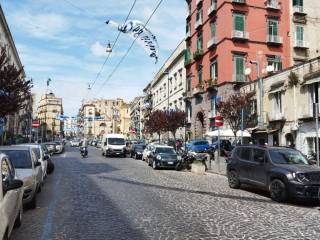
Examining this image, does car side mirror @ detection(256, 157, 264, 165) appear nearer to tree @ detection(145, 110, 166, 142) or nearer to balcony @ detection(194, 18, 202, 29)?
tree @ detection(145, 110, 166, 142)

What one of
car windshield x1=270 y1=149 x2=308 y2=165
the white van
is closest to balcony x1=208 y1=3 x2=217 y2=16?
the white van

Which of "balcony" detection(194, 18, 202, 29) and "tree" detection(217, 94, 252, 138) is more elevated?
"balcony" detection(194, 18, 202, 29)

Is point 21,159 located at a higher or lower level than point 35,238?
higher

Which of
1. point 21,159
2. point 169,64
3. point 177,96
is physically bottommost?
point 21,159

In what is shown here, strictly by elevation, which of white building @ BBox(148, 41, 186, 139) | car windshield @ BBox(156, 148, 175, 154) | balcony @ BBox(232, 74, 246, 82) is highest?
white building @ BBox(148, 41, 186, 139)

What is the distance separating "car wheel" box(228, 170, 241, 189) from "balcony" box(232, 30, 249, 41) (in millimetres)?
26790

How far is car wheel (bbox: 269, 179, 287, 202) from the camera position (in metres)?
12.8

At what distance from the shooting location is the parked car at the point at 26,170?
10.2m

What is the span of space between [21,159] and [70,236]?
4818 millimetres

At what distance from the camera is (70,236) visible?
777 centimetres

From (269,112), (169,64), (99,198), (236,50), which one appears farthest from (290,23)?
(99,198)

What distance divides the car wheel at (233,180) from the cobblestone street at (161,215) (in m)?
0.75

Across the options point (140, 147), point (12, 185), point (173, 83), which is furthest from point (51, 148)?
point (12, 185)

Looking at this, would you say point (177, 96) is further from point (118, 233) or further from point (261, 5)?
point (118, 233)
